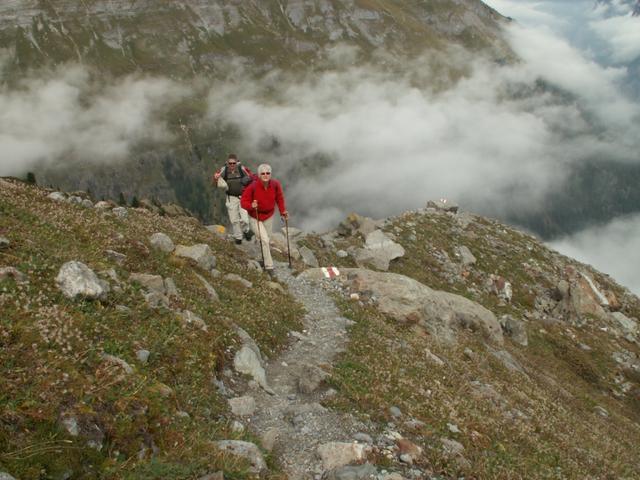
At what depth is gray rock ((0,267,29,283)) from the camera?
8966 mm

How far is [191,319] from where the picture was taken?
1157cm

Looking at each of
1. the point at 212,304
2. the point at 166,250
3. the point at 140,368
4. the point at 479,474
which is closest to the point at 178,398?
the point at 140,368

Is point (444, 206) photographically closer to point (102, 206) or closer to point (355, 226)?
point (355, 226)

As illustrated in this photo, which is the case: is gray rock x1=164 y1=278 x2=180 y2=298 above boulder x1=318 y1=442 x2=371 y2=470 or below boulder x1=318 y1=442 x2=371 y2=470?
below

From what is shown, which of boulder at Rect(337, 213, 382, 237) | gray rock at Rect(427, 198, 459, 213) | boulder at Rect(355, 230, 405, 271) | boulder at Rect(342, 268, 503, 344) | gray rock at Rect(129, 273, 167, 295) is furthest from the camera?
gray rock at Rect(427, 198, 459, 213)

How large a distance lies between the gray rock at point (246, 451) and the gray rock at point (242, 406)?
6.05 feet

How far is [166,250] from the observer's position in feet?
55.3

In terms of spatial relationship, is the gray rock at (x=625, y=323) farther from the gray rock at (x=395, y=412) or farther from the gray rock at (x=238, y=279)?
the gray rock at (x=395, y=412)

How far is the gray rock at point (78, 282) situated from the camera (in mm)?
9609

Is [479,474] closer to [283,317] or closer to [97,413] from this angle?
[97,413]

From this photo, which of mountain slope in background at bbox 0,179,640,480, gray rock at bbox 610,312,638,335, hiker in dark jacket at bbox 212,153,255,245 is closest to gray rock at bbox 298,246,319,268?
mountain slope in background at bbox 0,179,640,480

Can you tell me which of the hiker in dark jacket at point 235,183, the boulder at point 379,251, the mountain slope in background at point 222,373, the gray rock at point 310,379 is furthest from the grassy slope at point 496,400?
the hiker in dark jacket at point 235,183

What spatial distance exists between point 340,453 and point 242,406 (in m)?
2.37

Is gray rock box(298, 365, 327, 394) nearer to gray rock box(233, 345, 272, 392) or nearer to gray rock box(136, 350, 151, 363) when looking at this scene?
gray rock box(233, 345, 272, 392)
